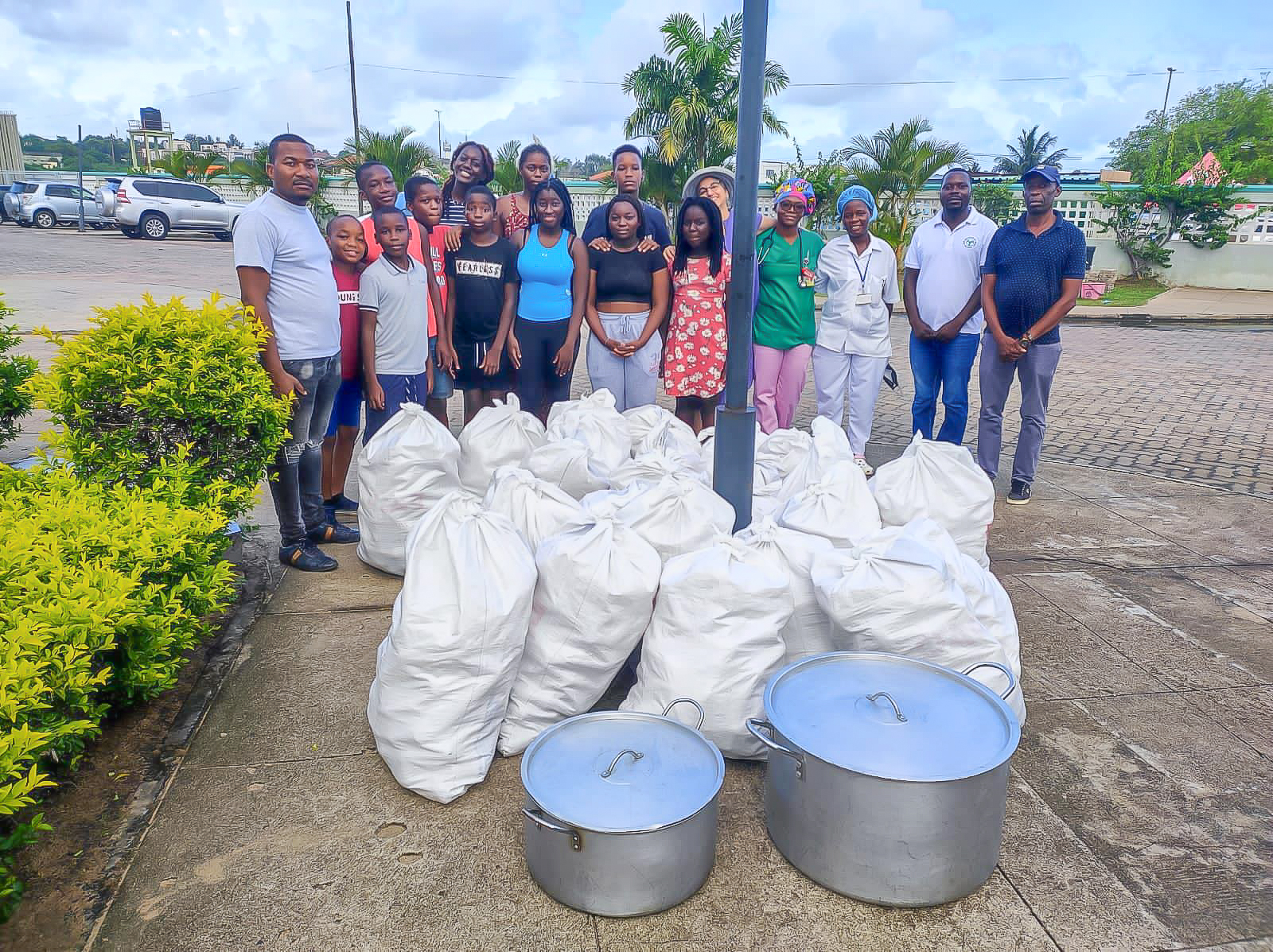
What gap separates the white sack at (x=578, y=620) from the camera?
8.53 feet

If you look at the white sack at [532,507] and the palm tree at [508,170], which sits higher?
the palm tree at [508,170]

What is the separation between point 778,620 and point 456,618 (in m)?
0.92

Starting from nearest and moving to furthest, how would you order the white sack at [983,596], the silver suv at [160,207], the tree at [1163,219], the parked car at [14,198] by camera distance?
the white sack at [983,596]
the tree at [1163,219]
the silver suv at [160,207]
the parked car at [14,198]

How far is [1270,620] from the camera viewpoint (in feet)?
12.2

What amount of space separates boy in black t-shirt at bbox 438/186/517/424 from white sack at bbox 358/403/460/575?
123 cm

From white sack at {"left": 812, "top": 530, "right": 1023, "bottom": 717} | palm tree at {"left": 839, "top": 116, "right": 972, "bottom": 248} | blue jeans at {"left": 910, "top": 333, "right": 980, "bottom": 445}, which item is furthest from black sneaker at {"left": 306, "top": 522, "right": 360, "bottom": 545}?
palm tree at {"left": 839, "top": 116, "right": 972, "bottom": 248}

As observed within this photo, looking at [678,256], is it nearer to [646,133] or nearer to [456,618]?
[456,618]

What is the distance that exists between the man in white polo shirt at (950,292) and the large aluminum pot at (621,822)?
3674mm

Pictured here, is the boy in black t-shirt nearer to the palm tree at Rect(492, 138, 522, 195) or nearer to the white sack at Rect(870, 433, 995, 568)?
the white sack at Rect(870, 433, 995, 568)

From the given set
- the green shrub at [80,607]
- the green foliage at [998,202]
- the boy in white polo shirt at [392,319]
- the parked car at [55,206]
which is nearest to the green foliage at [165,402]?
the green shrub at [80,607]

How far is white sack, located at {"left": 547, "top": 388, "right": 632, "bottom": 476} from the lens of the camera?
4137 millimetres

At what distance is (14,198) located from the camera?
2738 cm

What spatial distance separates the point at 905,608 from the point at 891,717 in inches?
16.9

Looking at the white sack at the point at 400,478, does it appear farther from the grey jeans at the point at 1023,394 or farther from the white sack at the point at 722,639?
the grey jeans at the point at 1023,394
